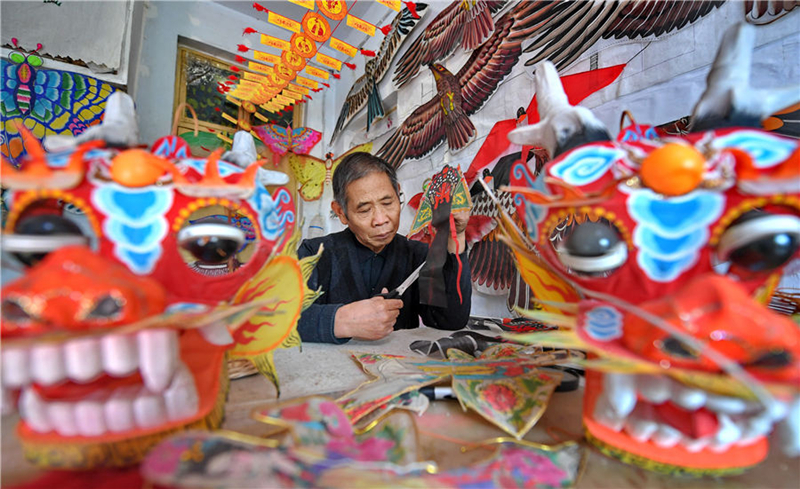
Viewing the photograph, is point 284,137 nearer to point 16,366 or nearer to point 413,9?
point 413,9

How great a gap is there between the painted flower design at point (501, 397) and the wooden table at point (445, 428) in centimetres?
3

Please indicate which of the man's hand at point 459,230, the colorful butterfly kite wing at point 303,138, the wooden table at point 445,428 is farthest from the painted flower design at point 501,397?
the colorful butterfly kite wing at point 303,138

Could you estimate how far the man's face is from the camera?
50.6 inches

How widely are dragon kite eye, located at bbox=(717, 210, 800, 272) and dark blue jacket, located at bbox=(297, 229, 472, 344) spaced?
2.79 feet

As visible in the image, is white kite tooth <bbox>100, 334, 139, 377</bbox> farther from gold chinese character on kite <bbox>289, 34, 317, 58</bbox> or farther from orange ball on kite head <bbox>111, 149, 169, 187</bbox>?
gold chinese character on kite <bbox>289, 34, 317, 58</bbox>

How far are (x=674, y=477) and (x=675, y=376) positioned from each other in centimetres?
15

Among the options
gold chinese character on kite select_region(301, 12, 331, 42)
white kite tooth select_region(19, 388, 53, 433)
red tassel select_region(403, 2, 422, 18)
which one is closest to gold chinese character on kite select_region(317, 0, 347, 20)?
gold chinese character on kite select_region(301, 12, 331, 42)

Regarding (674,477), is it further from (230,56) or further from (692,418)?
(230,56)

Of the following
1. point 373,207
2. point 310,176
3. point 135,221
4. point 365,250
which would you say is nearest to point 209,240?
point 135,221

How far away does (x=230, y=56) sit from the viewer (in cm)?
348

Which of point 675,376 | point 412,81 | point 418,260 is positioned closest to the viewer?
point 675,376

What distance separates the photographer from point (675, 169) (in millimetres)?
383

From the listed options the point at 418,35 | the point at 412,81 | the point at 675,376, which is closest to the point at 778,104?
the point at 675,376

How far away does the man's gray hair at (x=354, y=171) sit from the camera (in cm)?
132
